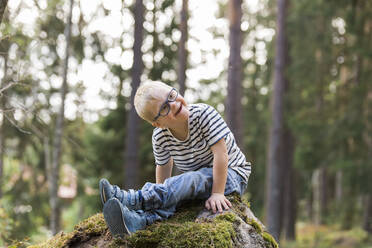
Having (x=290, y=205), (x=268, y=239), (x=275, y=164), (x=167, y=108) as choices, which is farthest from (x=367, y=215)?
(x=167, y=108)

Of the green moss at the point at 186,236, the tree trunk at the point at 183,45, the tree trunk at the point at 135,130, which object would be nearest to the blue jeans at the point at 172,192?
the green moss at the point at 186,236

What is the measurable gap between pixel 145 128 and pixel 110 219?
28.4 feet

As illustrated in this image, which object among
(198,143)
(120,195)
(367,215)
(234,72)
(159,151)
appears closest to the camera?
(120,195)

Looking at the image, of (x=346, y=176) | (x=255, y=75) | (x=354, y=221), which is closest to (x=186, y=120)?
(x=346, y=176)

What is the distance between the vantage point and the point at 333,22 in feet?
50.0

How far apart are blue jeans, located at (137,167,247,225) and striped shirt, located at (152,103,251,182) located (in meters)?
0.17

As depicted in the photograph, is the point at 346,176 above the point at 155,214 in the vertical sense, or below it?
below

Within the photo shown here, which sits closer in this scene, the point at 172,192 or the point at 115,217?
the point at 115,217

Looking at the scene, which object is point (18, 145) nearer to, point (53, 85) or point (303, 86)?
point (53, 85)

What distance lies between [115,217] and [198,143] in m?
0.95

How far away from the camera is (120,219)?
261 centimetres

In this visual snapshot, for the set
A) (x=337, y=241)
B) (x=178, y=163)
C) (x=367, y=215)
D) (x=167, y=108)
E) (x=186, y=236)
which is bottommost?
(x=337, y=241)

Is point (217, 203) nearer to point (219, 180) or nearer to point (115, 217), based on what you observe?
point (219, 180)

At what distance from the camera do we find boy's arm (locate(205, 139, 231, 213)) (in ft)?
10.1
